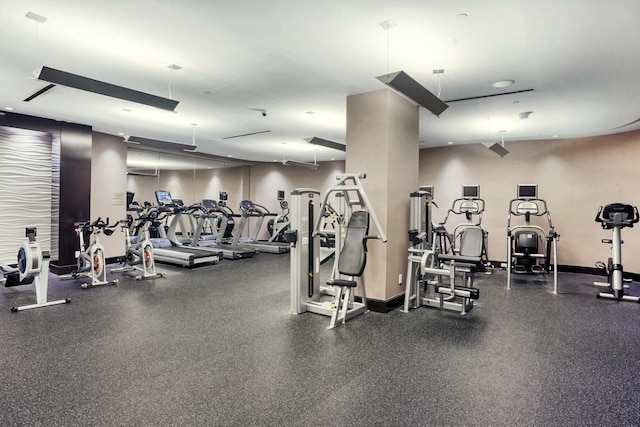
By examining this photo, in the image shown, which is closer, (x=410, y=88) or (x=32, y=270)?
(x=410, y=88)

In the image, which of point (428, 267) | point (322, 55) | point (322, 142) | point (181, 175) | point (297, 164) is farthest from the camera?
point (181, 175)

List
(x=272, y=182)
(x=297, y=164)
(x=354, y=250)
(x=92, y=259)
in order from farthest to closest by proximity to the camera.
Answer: (x=272, y=182), (x=297, y=164), (x=92, y=259), (x=354, y=250)

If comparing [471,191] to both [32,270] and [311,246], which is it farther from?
[32,270]

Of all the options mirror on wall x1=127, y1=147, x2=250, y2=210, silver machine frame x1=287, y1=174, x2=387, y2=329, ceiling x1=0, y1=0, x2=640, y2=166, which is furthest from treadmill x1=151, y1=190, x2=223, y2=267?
silver machine frame x1=287, y1=174, x2=387, y2=329

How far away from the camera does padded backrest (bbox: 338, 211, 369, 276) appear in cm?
420

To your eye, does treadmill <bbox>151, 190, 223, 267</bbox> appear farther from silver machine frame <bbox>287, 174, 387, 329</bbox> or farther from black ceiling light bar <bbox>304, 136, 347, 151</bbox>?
silver machine frame <bbox>287, 174, 387, 329</bbox>

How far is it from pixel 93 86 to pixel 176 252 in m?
5.11

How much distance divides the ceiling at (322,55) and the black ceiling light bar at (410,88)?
1.41ft

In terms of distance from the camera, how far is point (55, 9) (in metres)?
3.03

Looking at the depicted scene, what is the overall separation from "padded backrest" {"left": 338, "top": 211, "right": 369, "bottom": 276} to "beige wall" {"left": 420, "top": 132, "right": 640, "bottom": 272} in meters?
5.25

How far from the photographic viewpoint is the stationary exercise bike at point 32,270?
4598mm

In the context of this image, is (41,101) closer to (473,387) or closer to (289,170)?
(473,387)

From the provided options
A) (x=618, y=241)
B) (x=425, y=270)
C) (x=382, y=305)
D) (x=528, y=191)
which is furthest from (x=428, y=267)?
(x=528, y=191)

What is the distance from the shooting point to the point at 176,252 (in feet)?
26.5
